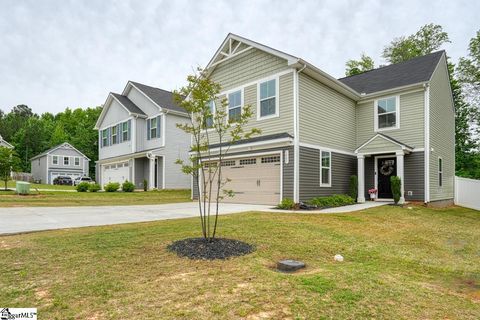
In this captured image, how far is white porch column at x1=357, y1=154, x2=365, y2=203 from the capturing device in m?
15.1

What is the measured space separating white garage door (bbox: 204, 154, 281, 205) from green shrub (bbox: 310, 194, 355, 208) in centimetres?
166

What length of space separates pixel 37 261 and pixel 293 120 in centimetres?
1019

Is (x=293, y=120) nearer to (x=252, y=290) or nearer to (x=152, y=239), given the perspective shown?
(x=152, y=239)

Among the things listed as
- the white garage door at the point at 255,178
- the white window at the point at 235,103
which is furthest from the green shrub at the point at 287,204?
the white window at the point at 235,103

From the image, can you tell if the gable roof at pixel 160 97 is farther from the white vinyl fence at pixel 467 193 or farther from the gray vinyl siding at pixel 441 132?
the white vinyl fence at pixel 467 193

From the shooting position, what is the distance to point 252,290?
367cm

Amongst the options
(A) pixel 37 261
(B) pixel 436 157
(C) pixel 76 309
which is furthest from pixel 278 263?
(B) pixel 436 157

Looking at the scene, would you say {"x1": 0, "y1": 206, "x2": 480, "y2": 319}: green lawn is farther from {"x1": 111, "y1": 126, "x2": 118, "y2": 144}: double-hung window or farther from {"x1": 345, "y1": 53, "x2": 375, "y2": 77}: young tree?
{"x1": 345, "y1": 53, "x2": 375, "y2": 77}: young tree

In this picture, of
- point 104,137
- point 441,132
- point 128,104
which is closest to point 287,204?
point 441,132

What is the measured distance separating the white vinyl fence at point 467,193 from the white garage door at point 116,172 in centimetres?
2336

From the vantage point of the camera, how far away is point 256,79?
47.6 ft

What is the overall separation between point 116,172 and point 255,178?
1731 cm

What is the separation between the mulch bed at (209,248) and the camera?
520 cm

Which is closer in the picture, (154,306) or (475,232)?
(154,306)
